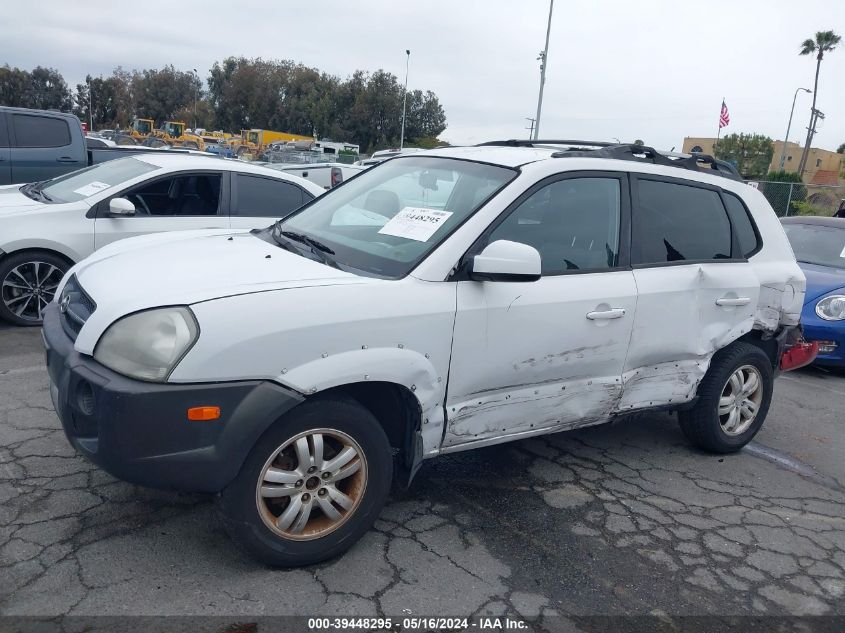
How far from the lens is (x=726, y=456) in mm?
4750

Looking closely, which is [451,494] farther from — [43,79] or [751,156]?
[43,79]

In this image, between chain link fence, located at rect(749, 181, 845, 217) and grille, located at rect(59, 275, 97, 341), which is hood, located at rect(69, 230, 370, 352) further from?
chain link fence, located at rect(749, 181, 845, 217)

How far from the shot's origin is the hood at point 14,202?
621 centimetres

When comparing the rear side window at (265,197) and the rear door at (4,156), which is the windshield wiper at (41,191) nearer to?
the rear side window at (265,197)

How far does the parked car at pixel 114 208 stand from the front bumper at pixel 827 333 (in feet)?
16.1

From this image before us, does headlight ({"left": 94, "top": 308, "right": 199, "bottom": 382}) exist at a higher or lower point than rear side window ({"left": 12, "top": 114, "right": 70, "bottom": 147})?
lower

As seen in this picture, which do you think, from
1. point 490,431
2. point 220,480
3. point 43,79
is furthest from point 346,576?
point 43,79

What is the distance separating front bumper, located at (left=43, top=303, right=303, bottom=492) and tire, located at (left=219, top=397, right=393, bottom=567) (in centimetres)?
9

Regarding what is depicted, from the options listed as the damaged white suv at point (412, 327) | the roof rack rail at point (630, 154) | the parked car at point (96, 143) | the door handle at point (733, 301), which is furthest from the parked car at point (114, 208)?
the parked car at point (96, 143)

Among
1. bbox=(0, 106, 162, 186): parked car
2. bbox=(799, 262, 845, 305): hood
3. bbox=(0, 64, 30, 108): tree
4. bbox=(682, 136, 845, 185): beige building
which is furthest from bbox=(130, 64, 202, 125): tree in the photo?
bbox=(799, 262, 845, 305): hood

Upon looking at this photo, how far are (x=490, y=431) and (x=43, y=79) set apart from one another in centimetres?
7631

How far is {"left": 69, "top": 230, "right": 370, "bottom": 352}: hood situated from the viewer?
2.82 metres

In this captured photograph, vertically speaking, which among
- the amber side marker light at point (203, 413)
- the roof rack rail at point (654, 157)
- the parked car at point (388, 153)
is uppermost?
the roof rack rail at point (654, 157)

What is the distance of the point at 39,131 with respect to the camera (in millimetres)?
9484
